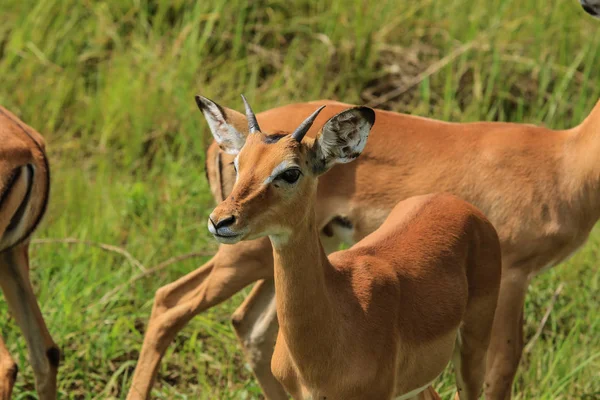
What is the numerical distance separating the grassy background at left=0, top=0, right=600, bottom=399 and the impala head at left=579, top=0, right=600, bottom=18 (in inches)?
64.2

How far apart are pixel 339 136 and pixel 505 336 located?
1896 millimetres

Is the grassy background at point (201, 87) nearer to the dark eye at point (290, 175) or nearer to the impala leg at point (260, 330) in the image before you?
the impala leg at point (260, 330)

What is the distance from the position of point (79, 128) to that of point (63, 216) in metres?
1.22

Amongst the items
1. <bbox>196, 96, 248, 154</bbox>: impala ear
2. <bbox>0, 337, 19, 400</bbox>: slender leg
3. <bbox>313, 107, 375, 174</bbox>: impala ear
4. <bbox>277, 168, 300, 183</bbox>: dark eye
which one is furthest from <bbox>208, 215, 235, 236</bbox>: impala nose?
<bbox>0, 337, 19, 400</bbox>: slender leg

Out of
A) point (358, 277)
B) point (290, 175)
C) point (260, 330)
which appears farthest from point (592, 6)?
point (290, 175)

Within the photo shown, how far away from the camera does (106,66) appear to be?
8.21 metres

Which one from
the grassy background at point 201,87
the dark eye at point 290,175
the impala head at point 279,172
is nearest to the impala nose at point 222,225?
the impala head at point 279,172

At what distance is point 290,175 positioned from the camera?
3.79 meters

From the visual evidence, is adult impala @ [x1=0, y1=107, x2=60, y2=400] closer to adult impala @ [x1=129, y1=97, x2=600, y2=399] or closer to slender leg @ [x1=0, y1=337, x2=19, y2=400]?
slender leg @ [x1=0, y1=337, x2=19, y2=400]

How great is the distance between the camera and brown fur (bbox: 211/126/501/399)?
3.82m

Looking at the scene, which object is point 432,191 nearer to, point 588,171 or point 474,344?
point 588,171

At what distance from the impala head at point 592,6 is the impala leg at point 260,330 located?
1982 millimetres

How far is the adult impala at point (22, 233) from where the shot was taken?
16.3 feet

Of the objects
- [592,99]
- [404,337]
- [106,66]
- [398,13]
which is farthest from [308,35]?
[404,337]
